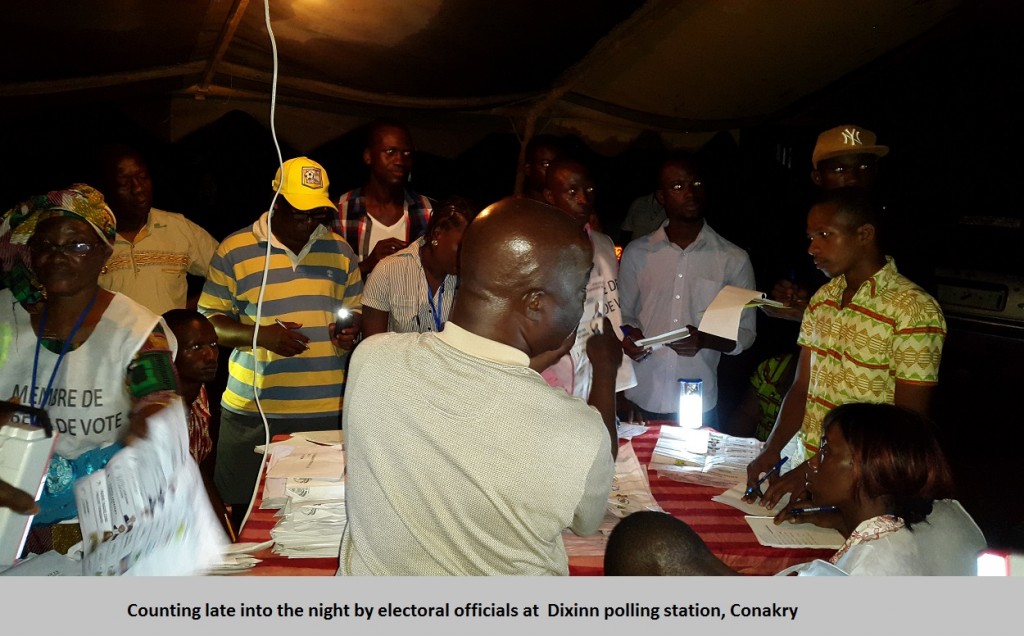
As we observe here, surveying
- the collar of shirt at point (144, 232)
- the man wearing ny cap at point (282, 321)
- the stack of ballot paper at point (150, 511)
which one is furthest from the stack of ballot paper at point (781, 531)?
the collar of shirt at point (144, 232)

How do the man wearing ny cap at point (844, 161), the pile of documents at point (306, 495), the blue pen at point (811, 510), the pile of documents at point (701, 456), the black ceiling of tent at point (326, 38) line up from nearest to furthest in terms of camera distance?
the pile of documents at point (306, 495) < the blue pen at point (811, 510) < the pile of documents at point (701, 456) < the black ceiling of tent at point (326, 38) < the man wearing ny cap at point (844, 161)

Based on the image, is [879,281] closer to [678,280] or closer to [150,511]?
[678,280]

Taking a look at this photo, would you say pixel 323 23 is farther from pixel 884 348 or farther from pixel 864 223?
pixel 884 348

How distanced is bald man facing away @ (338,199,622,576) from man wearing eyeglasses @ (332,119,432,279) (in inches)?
103

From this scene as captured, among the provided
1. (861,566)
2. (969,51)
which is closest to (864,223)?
(861,566)

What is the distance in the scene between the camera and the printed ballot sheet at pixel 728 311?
2.77m

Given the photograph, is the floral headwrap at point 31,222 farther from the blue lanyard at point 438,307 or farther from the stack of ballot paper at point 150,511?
the blue lanyard at point 438,307

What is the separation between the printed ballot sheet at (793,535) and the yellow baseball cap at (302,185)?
209 cm

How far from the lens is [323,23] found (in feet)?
11.4

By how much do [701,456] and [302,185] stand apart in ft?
6.27

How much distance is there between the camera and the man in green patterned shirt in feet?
7.71

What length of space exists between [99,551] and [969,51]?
5624mm

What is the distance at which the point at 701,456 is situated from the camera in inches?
109

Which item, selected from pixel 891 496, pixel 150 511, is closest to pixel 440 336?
A: pixel 150 511
